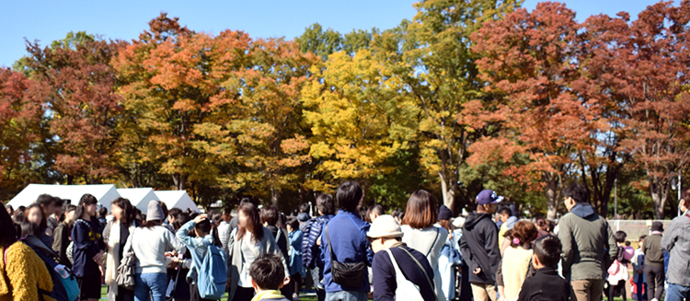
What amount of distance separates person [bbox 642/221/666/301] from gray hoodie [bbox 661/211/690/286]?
11.6 feet

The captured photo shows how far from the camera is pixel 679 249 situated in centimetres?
584

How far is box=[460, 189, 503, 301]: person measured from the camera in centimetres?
598

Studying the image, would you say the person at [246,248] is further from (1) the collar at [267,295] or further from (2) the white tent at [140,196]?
(2) the white tent at [140,196]

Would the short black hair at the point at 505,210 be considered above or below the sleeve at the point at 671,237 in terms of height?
above

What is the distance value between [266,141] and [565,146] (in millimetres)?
15514


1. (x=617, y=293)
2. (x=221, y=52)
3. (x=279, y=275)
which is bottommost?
(x=617, y=293)

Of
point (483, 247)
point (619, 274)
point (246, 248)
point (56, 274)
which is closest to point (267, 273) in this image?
point (56, 274)

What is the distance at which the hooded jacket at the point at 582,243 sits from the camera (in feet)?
18.7

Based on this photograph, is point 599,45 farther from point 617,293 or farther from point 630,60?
point 617,293

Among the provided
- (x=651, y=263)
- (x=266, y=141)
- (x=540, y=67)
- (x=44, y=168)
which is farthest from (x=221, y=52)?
(x=651, y=263)

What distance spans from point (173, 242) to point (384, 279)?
11.0 feet

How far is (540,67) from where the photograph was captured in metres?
23.8

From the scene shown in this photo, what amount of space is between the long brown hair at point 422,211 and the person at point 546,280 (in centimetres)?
87

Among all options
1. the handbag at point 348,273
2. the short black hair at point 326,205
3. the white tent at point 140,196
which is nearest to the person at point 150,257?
the short black hair at point 326,205
